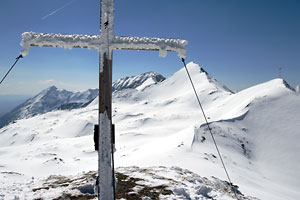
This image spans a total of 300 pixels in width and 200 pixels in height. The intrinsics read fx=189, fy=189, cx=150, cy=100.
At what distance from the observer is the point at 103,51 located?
4.06 m

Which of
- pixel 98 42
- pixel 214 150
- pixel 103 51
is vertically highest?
pixel 98 42

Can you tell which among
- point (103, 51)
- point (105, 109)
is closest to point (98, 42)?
point (103, 51)

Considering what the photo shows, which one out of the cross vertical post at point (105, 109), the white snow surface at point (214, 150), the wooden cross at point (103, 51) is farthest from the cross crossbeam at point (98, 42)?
the white snow surface at point (214, 150)

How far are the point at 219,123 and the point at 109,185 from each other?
40.3 metres

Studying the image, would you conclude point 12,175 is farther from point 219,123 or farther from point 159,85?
point 159,85

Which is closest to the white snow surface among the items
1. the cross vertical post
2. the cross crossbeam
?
the cross vertical post

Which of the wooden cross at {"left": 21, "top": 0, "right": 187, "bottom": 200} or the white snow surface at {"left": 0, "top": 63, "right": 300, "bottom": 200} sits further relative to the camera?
the white snow surface at {"left": 0, "top": 63, "right": 300, "bottom": 200}

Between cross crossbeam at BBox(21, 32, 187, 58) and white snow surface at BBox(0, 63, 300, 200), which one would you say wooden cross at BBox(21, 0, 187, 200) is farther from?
white snow surface at BBox(0, 63, 300, 200)

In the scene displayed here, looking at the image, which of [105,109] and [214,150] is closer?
[105,109]

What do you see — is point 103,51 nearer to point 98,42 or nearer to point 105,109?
point 98,42

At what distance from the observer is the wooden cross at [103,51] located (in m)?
3.92

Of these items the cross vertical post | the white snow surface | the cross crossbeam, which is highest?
the cross crossbeam

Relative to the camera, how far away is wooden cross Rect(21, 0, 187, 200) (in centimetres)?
392

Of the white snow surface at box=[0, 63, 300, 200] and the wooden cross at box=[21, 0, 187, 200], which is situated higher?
the wooden cross at box=[21, 0, 187, 200]
